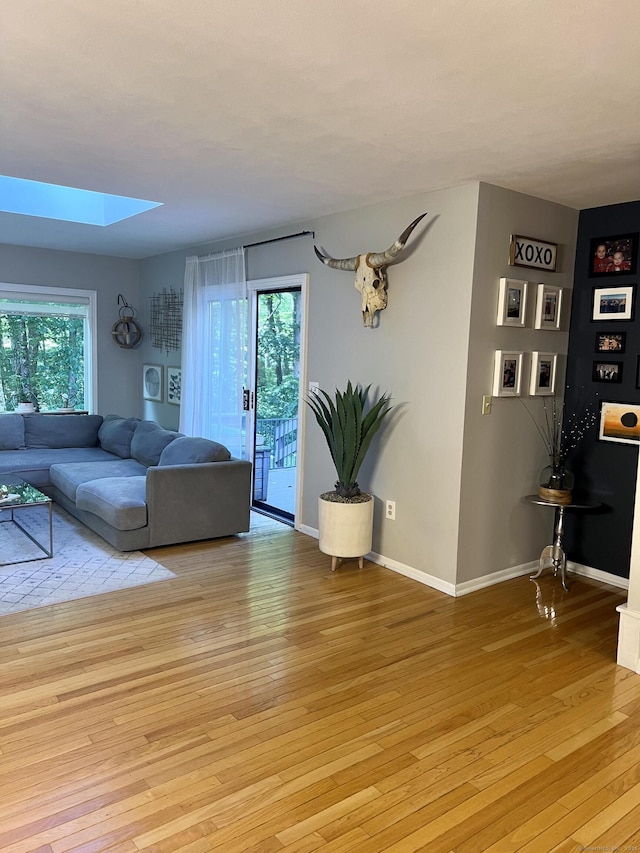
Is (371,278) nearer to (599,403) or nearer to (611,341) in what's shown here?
(611,341)

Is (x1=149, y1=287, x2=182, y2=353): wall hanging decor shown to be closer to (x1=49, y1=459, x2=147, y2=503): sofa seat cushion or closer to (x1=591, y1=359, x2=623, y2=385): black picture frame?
(x1=49, y1=459, x2=147, y2=503): sofa seat cushion

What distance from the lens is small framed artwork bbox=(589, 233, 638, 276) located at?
13.0 feet

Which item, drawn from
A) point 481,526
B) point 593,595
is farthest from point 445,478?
point 593,595

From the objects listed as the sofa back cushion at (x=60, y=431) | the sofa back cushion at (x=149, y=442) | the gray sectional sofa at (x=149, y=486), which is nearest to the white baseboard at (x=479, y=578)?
the gray sectional sofa at (x=149, y=486)

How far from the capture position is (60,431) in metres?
6.45

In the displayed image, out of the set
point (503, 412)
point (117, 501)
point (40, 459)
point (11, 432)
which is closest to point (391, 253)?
point (503, 412)

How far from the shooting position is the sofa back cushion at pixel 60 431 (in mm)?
6371

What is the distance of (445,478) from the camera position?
391 centimetres

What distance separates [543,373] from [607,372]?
40cm

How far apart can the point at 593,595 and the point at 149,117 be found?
11.8 feet

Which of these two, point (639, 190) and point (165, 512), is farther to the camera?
point (165, 512)

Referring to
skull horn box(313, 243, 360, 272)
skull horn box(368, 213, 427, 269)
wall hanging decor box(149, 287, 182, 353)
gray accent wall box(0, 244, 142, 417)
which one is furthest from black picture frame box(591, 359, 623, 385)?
gray accent wall box(0, 244, 142, 417)

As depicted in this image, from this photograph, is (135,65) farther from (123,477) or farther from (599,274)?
(123,477)

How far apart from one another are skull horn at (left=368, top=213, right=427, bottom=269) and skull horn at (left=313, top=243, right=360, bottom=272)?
15cm
